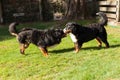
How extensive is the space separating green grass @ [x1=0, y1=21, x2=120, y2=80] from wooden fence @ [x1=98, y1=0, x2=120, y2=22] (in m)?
3.58

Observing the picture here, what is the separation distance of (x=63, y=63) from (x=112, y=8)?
700cm

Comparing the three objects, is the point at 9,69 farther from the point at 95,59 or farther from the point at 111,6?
the point at 111,6

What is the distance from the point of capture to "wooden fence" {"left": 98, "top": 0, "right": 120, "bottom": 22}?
1353 cm

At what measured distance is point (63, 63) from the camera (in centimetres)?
785

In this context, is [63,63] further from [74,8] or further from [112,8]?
[74,8]

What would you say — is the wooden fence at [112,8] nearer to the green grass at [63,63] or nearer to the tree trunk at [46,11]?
the tree trunk at [46,11]

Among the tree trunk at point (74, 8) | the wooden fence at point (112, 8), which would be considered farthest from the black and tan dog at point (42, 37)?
the tree trunk at point (74, 8)

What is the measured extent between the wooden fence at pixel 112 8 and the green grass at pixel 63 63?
3.58 metres

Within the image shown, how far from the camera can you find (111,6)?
47.3ft

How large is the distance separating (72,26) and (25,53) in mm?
1660

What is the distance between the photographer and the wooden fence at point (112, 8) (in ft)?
44.4

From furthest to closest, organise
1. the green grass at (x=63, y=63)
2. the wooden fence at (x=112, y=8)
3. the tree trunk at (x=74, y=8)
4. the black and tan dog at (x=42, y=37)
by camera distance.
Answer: the tree trunk at (x=74, y=8), the wooden fence at (x=112, y=8), the black and tan dog at (x=42, y=37), the green grass at (x=63, y=63)

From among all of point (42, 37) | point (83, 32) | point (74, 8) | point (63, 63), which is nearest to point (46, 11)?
point (74, 8)

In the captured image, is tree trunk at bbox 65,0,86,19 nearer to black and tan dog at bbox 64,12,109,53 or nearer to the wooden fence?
the wooden fence
